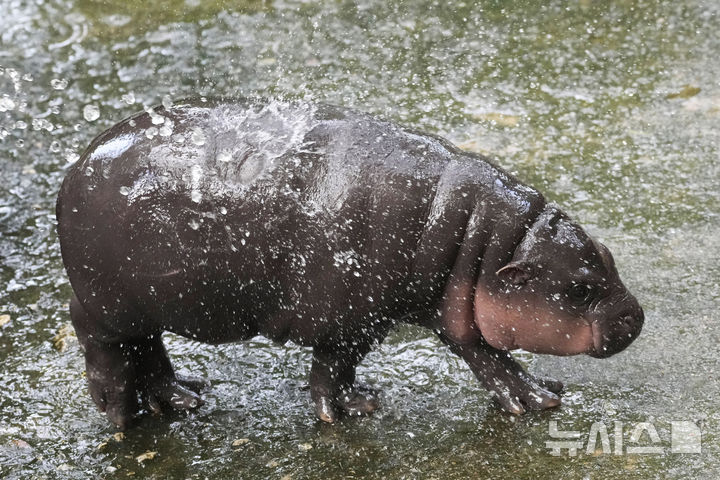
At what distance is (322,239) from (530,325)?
806mm

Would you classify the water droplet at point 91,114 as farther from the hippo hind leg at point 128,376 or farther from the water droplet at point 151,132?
the water droplet at point 151,132

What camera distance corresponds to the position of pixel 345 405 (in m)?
4.12

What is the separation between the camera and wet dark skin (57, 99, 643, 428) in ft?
12.0

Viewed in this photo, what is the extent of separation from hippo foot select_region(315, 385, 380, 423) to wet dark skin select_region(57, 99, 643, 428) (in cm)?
27

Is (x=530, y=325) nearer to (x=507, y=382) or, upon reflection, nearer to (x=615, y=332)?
(x=615, y=332)

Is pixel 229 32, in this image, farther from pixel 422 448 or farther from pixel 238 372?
pixel 422 448

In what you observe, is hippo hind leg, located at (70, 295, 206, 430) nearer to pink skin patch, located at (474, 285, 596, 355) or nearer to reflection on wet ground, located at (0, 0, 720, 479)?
reflection on wet ground, located at (0, 0, 720, 479)

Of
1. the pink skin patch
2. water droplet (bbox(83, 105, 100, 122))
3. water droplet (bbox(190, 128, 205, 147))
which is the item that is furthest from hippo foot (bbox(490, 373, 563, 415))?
water droplet (bbox(83, 105, 100, 122))

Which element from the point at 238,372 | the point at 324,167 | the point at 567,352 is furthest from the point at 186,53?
the point at 567,352

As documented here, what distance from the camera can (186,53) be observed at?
744 centimetres

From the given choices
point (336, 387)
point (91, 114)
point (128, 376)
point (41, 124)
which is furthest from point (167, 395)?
point (41, 124)

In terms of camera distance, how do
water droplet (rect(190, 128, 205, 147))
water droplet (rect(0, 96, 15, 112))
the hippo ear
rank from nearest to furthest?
1. the hippo ear
2. water droplet (rect(190, 128, 205, 147))
3. water droplet (rect(0, 96, 15, 112))

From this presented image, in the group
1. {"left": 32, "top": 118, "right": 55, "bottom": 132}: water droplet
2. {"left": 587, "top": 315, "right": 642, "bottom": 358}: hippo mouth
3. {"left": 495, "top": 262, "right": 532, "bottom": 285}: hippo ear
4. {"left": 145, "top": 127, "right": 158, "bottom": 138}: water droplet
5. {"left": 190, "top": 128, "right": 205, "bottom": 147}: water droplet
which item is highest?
{"left": 190, "top": 128, "right": 205, "bottom": 147}: water droplet

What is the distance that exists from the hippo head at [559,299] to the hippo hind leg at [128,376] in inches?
55.8
